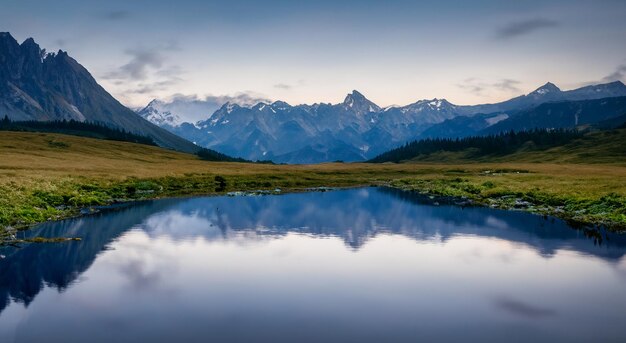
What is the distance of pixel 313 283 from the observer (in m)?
28.8

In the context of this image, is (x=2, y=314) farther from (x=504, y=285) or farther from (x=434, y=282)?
(x=504, y=285)

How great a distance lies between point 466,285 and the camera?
28.4 m

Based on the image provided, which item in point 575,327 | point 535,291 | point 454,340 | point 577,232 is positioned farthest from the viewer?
point 577,232

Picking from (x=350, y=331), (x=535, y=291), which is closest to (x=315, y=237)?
(x=535, y=291)

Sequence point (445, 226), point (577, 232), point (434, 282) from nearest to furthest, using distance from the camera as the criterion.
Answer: point (434, 282) → point (577, 232) → point (445, 226)

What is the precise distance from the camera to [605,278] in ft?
96.5

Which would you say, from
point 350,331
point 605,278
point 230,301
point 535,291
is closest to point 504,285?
point 535,291

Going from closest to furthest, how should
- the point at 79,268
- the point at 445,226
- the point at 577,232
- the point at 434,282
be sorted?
the point at 434,282
the point at 79,268
the point at 577,232
the point at 445,226

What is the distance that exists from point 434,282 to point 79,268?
2269 cm

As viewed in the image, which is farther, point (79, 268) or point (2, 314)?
point (79, 268)

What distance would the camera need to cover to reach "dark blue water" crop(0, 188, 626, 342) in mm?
20594

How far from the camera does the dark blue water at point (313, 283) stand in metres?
20.6

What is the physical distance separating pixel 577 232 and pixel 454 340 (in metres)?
31.8

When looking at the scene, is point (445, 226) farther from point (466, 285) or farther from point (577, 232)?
point (466, 285)
